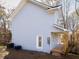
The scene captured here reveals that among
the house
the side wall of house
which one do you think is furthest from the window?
the side wall of house

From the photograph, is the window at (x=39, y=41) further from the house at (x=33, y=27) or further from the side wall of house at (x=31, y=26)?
the side wall of house at (x=31, y=26)

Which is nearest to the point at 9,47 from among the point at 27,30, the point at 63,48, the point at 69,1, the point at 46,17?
the point at 27,30

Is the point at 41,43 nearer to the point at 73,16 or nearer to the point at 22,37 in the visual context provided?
the point at 22,37

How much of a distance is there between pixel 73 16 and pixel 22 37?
6.60 metres

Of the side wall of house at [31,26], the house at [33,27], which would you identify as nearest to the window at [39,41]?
the house at [33,27]

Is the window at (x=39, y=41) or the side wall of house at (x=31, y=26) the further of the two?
the window at (x=39, y=41)

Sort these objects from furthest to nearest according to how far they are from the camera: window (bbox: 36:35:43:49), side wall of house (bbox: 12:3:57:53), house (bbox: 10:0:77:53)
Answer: window (bbox: 36:35:43:49) < side wall of house (bbox: 12:3:57:53) < house (bbox: 10:0:77:53)

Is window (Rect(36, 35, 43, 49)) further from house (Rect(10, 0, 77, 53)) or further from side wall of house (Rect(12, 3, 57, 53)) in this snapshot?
side wall of house (Rect(12, 3, 57, 53))

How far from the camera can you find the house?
18562 millimetres

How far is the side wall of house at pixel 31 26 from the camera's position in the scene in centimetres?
1867

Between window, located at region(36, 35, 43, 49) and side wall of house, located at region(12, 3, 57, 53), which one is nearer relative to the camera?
side wall of house, located at region(12, 3, 57, 53)

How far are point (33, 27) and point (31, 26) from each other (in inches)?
13.8

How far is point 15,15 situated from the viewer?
876 inches

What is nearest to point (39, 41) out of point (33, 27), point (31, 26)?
point (33, 27)
